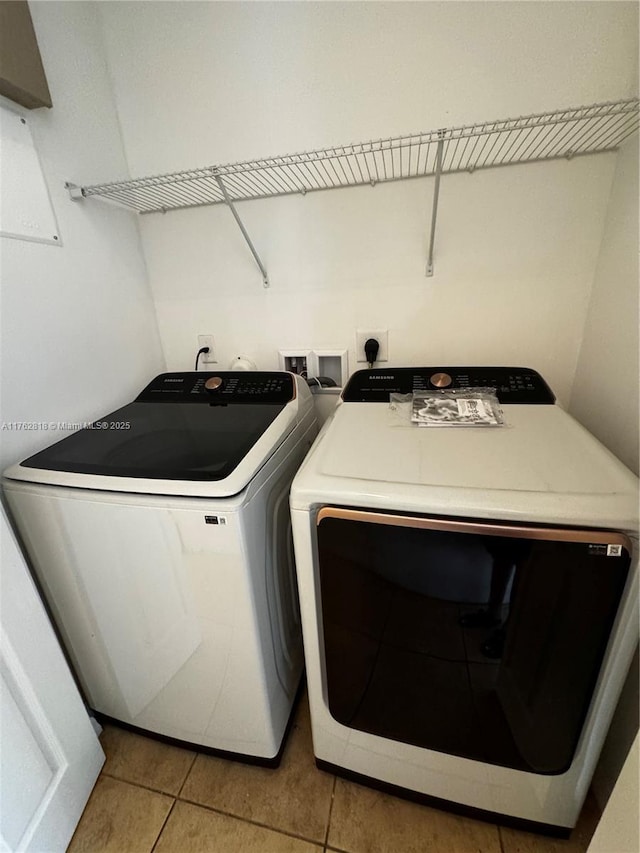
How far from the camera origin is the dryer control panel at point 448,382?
117 cm

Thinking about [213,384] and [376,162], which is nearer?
[376,162]

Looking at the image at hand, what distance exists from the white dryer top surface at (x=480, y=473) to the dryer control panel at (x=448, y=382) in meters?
0.14

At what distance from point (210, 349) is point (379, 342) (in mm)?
725

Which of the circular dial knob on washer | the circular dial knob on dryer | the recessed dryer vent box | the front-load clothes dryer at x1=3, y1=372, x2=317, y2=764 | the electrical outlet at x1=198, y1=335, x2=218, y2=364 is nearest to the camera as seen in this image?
the front-load clothes dryer at x1=3, y1=372, x2=317, y2=764

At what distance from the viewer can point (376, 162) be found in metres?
1.25

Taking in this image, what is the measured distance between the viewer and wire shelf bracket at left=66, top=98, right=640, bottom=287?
1.06 metres

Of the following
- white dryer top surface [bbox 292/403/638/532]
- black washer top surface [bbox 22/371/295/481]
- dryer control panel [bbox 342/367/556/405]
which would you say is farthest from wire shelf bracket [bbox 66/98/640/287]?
white dryer top surface [bbox 292/403/638/532]

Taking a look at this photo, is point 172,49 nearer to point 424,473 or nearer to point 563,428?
point 424,473

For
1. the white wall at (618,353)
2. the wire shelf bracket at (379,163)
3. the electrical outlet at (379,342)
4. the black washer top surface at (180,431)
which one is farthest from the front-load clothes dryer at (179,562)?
the white wall at (618,353)

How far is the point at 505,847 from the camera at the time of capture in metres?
0.99

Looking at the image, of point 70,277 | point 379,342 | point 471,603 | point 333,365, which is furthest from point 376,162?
point 471,603

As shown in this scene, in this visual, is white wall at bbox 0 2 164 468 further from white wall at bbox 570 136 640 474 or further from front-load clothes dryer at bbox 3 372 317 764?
white wall at bbox 570 136 640 474

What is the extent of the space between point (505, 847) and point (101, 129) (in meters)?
2.50

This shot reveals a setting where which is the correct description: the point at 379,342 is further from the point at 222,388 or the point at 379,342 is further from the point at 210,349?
the point at 210,349
